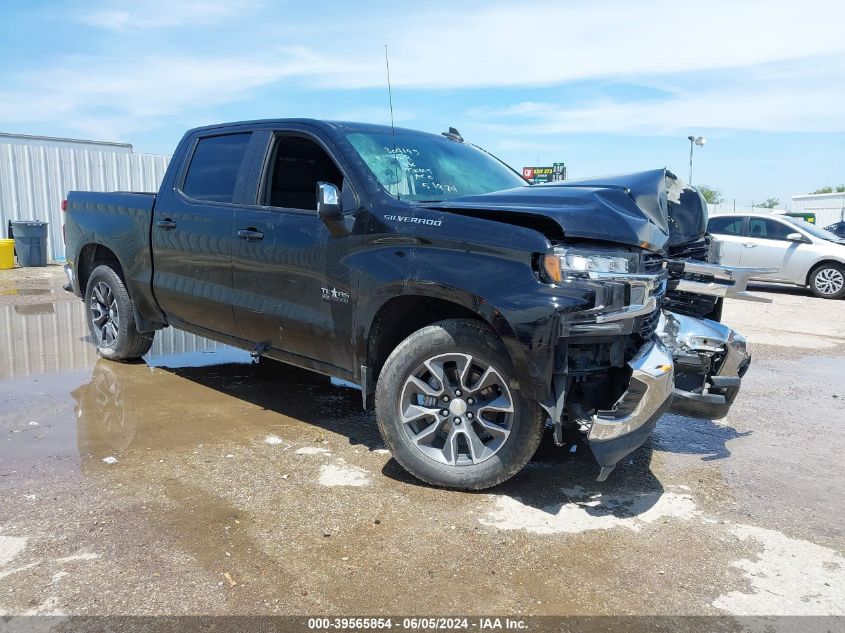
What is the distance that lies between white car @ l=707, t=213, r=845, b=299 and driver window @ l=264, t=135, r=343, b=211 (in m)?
10.5

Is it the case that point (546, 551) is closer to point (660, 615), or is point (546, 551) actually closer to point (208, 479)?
point (660, 615)

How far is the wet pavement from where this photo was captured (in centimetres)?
283

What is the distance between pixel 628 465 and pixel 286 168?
2.98 metres

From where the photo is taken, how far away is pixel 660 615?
2725 millimetres

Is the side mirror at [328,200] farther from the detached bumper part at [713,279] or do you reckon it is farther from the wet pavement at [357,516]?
the detached bumper part at [713,279]

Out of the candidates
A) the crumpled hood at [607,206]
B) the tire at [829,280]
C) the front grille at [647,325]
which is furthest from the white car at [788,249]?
the front grille at [647,325]

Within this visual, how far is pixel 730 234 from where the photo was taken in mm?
13984

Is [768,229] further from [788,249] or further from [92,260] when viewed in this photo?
[92,260]

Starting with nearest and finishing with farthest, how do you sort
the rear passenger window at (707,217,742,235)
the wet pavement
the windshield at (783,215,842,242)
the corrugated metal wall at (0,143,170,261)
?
1. the wet pavement
2. the windshield at (783,215,842,242)
3. the rear passenger window at (707,217,742,235)
4. the corrugated metal wall at (0,143,170,261)

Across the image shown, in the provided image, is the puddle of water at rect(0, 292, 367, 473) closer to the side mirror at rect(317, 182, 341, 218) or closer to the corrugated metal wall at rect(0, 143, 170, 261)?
the side mirror at rect(317, 182, 341, 218)

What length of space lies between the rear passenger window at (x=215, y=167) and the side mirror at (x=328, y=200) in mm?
1193

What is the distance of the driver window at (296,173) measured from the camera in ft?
14.9

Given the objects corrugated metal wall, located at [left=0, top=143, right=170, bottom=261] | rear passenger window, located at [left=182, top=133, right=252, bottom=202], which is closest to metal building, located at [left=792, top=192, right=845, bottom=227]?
corrugated metal wall, located at [left=0, top=143, right=170, bottom=261]

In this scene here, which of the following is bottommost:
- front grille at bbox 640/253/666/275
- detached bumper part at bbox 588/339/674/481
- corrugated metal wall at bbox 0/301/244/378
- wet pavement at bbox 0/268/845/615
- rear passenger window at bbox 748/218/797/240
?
wet pavement at bbox 0/268/845/615
